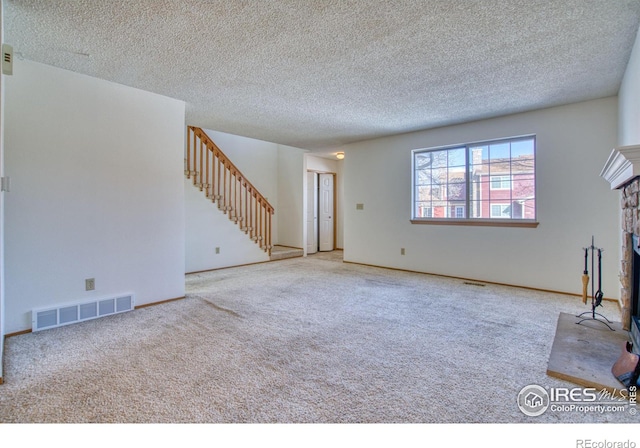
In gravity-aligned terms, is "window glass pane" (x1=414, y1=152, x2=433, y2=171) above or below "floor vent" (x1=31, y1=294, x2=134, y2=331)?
A: above

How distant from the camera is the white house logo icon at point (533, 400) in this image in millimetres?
1679

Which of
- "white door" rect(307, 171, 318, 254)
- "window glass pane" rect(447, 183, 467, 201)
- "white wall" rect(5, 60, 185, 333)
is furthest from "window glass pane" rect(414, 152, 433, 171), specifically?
"white wall" rect(5, 60, 185, 333)

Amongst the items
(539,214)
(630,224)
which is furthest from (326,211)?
(630,224)

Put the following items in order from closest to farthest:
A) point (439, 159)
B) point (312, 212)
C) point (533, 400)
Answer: point (533, 400), point (439, 159), point (312, 212)

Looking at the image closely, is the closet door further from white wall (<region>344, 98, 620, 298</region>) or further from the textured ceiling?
the textured ceiling

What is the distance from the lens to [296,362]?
222 cm

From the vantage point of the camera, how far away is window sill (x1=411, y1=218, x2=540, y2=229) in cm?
428

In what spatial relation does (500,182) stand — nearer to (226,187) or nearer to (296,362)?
(296,362)

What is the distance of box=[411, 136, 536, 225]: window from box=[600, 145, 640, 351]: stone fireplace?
1661mm

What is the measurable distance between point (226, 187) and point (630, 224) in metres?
5.89

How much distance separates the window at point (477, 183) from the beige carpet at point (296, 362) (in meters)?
1.32

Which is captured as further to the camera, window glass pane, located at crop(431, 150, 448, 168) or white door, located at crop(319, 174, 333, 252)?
white door, located at crop(319, 174, 333, 252)

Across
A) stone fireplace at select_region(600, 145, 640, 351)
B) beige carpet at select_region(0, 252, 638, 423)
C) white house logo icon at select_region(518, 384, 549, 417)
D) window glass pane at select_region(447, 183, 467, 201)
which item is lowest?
white house logo icon at select_region(518, 384, 549, 417)
